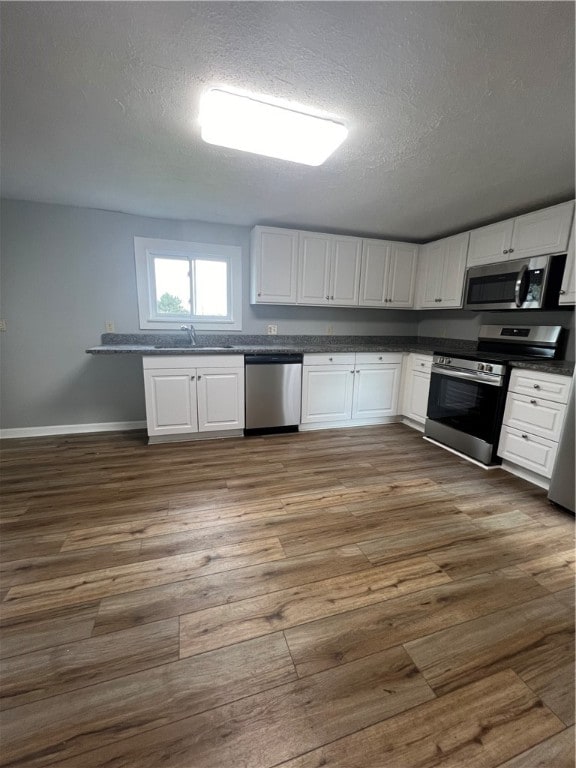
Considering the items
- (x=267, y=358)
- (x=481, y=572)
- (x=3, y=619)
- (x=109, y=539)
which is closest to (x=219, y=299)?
(x=267, y=358)

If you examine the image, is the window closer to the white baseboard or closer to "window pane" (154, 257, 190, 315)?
"window pane" (154, 257, 190, 315)

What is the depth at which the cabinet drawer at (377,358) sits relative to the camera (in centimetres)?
367

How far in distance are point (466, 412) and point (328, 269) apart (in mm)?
2139

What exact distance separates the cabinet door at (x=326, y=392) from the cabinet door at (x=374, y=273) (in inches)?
36.8

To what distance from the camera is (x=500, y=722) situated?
3.27 feet

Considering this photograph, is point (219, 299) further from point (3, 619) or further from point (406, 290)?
point (3, 619)

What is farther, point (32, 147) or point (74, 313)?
point (74, 313)

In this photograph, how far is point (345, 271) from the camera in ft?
12.2

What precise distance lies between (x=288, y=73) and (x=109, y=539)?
2491 mm

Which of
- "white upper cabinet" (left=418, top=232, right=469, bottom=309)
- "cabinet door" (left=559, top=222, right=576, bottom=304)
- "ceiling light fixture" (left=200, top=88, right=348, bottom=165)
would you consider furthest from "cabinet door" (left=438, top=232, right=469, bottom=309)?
"ceiling light fixture" (left=200, top=88, right=348, bottom=165)

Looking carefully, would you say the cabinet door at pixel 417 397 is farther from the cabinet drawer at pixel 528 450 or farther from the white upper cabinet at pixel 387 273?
the white upper cabinet at pixel 387 273

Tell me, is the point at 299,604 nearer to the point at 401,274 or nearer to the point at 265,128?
the point at 265,128

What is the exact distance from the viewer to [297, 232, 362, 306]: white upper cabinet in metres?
3.56

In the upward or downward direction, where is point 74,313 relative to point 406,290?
downward
